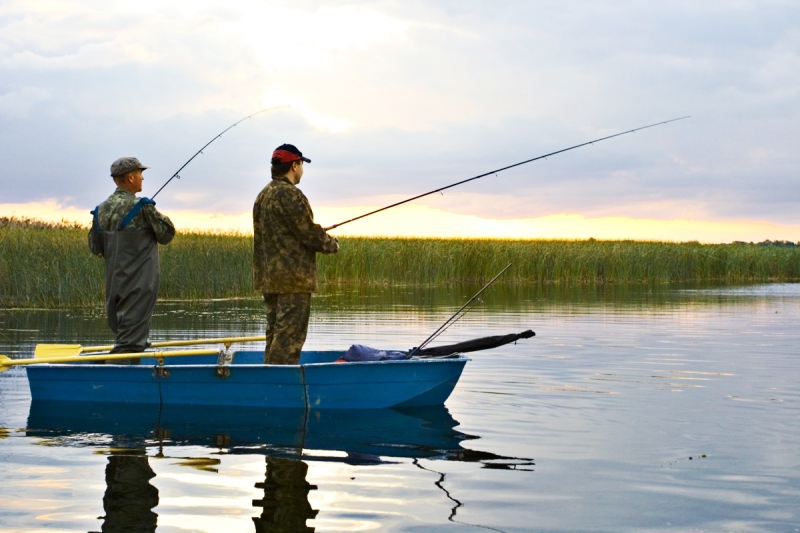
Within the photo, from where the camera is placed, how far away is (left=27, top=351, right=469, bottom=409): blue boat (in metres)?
7.86

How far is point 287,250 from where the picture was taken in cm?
784

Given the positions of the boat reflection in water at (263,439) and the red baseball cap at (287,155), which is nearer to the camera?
the boat reflection in water at (263,439)

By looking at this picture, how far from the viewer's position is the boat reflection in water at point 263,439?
5117 mm

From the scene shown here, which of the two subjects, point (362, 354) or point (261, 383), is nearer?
point (261, 383)

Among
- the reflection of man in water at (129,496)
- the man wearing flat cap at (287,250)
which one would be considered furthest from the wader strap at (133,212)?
the reflection of man in water at (129,496)

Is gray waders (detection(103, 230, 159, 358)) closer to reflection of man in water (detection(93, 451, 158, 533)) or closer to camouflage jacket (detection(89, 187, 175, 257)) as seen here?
camouflage jacket (detection(89, 187, 175, 257))

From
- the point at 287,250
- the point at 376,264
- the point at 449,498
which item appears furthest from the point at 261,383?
the point at 376,264

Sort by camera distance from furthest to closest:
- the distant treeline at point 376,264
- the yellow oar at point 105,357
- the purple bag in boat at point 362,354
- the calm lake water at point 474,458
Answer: the distant treeline at point 376,264 → the purple bag in boat at point 362,354 → the yellow oar at point 105,357 → the calm lake water at point 474,458

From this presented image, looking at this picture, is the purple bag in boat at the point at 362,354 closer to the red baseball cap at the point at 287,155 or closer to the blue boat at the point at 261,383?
the blue boat at the point at 261,383

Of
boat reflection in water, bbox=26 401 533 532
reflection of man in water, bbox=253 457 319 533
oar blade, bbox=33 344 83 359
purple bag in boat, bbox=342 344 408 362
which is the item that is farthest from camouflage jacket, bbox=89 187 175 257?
reflection of man in water, bbox=253 457 319 533

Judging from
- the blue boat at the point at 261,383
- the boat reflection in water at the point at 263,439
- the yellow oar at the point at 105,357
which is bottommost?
the boat reflection in water at the point at 263,439

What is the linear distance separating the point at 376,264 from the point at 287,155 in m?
21.9

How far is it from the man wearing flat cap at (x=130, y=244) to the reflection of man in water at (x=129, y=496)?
2.15 meters

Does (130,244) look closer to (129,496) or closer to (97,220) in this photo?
(97,220)
